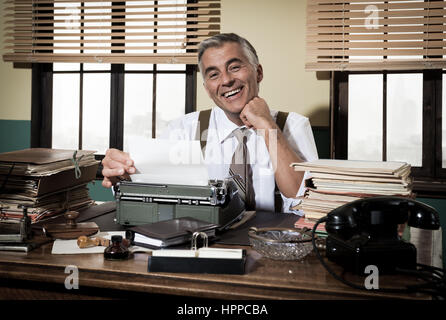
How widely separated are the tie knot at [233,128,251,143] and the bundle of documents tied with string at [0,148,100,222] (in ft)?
2.70

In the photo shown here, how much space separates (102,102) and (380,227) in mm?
2872

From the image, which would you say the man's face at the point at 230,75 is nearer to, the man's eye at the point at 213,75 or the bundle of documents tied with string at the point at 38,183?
the man's eye at the point at 213,75

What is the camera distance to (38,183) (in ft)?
5.07

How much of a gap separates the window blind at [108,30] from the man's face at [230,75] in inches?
31.4

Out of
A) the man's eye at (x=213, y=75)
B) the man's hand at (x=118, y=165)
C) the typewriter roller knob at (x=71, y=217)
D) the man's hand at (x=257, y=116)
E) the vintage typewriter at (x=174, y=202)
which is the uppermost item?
the man's eye at (x=213, y=75)

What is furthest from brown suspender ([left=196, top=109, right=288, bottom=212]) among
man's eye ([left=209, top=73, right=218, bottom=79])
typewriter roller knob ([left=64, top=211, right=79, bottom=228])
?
typewriter roller knob ([left=64, top=211, right=79, bottom=228])

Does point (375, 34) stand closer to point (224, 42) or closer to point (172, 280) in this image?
point (224, 42)

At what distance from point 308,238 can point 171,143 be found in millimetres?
483

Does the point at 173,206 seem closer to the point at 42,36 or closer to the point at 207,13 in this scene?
the point at 207,13

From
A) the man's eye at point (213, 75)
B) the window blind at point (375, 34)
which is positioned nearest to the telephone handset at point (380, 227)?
the man's eye at point (213, 75)

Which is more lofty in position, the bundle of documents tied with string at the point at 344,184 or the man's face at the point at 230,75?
the man's face at the point at 230,75

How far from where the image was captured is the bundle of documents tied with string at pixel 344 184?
4.22ft

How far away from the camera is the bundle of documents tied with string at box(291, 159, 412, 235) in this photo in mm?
1286

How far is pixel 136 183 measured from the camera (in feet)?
4.60
